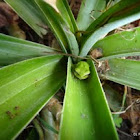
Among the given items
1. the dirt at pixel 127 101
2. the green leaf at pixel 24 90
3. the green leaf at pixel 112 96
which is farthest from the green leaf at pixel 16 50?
the green leaf at pixel 112 96

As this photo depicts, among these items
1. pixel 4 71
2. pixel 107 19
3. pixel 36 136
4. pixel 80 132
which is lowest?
pixel 36 136

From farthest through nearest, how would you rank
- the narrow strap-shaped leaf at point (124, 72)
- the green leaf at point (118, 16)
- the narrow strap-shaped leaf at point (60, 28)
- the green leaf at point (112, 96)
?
the green leaf at point (112, 96)
the narrow strap-shaped leaf at point (124, 72)
the narrow strap-shaped leaf at point (60, 28)
the green leaf at point (118, 16)

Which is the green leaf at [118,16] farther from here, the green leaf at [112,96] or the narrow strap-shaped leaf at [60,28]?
the green leaf at [112,96]

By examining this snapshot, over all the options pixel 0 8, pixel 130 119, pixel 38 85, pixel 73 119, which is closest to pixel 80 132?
pixel 73 119

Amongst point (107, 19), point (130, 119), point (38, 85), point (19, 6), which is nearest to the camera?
point (107, 19)

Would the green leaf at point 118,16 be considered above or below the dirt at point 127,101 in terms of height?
above

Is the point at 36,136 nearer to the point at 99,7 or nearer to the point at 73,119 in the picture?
the point at 73,119

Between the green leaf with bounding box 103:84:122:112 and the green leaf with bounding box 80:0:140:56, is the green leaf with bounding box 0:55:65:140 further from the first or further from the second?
the green leaf with bounding box 103:84:122:112

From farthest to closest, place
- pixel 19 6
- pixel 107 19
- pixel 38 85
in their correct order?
pixel 19 6 < pixel 38 85 < pixel 107 19

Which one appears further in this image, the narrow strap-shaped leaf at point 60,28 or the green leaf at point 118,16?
the narrow strap-shaped leaf at point 60,28
